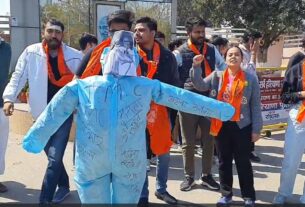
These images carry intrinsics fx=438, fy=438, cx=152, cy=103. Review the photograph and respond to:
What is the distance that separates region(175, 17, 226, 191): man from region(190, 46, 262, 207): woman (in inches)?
25.1

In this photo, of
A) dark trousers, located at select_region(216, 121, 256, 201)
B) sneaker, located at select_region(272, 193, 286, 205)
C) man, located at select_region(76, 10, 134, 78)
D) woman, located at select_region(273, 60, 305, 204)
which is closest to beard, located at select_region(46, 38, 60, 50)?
man, located at select_region(76, 10, 134, 78)

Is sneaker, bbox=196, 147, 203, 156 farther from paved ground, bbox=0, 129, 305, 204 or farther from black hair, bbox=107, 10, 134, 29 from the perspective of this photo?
black hair, bbox=107, 10, 134, 29

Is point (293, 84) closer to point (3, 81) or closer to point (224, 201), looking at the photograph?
point (224, 201)

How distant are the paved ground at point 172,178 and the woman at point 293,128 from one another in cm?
32

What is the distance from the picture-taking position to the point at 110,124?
9.06 feet

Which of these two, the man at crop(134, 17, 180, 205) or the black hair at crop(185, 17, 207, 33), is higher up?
the black hair at crop(185, 17, 207, 33)

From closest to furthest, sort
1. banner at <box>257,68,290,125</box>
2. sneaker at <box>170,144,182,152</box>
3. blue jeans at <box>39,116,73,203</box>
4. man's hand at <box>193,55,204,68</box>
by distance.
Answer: blue jeans at <box>39,116,73,203</box> → man's hand at <box>193,55,204,68</box> → sneaker at <box>170,144,182,152</box> → banner at <box>257,68,290,125</box>

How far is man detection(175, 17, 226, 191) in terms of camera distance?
16.6 ft

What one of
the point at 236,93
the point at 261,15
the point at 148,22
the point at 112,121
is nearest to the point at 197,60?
the point at 236,93

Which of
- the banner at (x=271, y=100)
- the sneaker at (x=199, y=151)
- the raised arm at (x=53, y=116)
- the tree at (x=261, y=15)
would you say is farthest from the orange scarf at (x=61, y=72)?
the tree at (x=261, y=15)

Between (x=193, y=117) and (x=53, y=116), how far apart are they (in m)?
2.44

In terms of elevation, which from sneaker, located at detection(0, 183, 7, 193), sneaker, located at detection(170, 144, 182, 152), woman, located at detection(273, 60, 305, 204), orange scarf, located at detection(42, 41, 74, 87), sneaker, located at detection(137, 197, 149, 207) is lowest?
sneaker, located at detection(170, 144, 182, 152)

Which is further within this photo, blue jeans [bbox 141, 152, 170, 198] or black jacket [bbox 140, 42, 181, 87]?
blue jeans [bbox 141, 152, 170, 198]

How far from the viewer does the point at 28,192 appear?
492 cm
